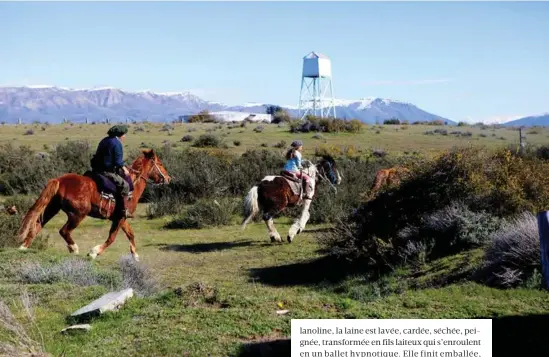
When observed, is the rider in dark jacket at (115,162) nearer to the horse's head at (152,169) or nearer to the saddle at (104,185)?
the saddle at (104,185)

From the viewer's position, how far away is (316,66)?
252ft

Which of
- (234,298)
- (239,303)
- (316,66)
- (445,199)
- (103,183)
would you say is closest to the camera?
(239,303)

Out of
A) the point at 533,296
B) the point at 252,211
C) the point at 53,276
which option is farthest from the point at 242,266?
the point at 533,296

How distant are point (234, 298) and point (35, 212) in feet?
21.6

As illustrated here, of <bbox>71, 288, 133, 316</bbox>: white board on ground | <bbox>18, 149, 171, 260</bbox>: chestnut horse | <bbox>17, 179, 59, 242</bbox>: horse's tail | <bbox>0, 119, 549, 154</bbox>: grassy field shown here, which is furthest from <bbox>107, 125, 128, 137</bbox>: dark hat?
<bbox>0, 119, 549, 154</bbox>: grassy field

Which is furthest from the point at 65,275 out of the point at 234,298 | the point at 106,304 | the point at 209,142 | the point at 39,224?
the point at 209,142

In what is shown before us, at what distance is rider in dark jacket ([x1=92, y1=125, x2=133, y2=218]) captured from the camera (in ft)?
43.5

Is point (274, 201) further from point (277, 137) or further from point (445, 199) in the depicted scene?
point (277, 137)

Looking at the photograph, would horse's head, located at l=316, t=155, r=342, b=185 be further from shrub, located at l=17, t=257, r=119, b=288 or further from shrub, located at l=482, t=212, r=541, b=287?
shrub, located at l=17, t=257, r=119, b=288

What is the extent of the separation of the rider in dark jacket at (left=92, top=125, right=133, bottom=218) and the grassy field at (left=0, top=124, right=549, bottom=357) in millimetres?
1397

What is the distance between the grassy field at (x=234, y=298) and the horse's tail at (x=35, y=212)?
0.44 meters

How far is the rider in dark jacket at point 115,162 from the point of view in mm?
13258

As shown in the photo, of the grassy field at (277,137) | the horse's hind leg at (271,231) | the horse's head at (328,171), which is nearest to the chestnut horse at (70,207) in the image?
A: the horse's hind leg at (271,231)

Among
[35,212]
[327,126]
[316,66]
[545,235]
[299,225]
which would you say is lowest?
[299,225]
